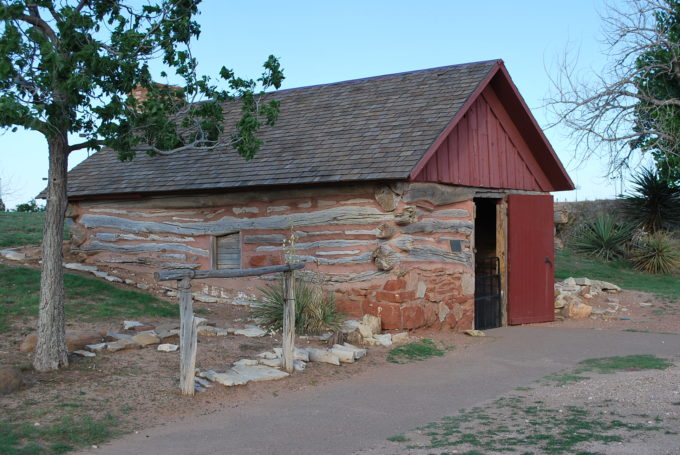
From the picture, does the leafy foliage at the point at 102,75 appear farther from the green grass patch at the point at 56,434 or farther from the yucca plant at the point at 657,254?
the yucca plant at the point at 657,254

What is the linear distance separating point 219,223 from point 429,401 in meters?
7.07

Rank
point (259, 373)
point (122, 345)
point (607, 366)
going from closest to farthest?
point (259, 373) < point (122, 345) < point (607, 366)

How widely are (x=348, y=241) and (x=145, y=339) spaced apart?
377 centimetres

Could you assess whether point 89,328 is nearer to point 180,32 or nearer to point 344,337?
point 344,337

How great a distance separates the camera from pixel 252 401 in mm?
7809

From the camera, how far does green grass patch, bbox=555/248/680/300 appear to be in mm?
18219

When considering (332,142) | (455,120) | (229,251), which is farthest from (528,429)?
(229,251)

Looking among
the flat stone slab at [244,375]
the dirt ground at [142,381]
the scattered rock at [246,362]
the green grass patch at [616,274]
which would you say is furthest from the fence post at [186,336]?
the green grass patch at [616,274]

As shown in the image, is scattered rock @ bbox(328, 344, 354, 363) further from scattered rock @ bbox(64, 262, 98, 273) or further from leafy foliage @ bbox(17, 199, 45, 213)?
leafy foliage @ bbox(17, 199, 45, 213)

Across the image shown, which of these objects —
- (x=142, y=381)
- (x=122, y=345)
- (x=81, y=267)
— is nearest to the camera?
(x=142, y=381)

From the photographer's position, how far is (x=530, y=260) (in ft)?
47.3

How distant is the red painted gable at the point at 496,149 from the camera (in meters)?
12.4

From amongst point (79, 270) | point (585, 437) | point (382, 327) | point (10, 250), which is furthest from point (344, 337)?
point (10, 250)

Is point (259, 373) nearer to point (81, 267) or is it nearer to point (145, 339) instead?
point (145, 339)
